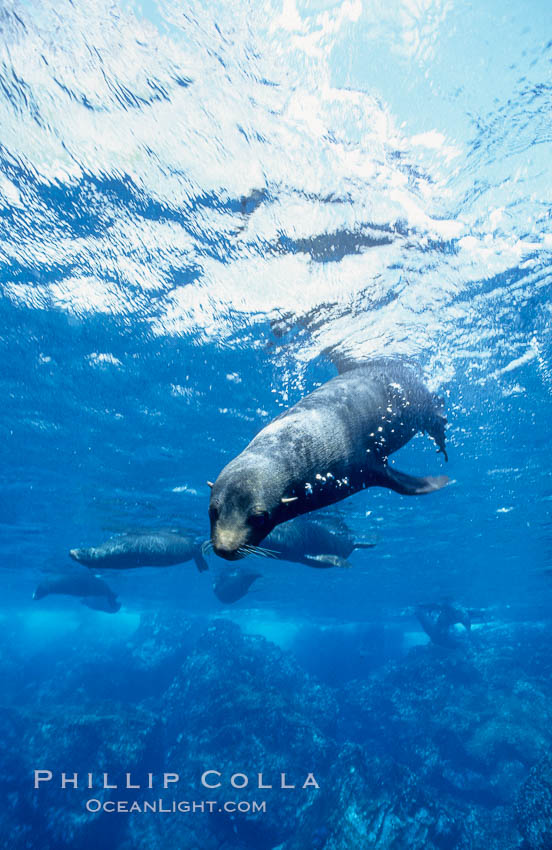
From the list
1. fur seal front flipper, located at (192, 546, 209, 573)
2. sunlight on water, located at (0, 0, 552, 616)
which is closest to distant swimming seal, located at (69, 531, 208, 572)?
fur seal front flipper, located at (192, 546, 209, 573)

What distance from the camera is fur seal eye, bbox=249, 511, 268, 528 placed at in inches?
88.0

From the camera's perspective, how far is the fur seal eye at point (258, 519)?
2.23m

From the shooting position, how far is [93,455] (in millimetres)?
14562

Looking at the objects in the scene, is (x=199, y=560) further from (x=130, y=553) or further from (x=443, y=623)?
(x=443, y=623)

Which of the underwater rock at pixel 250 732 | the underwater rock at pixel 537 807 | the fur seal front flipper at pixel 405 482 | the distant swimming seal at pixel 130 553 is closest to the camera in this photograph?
the fur seal front flipper at pixel 405 482

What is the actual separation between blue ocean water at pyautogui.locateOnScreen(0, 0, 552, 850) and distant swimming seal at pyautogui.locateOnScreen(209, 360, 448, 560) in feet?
11.8

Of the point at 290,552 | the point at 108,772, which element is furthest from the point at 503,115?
the point at 108,772

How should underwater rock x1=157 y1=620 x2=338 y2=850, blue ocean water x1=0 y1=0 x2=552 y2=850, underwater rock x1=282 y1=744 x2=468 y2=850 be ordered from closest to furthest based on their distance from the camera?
blue ocean water x1=0 y1=0 x2=552 y2=850 → underwater rock x1=282 y1=744 x2=468 y2=850 → underwater rock x1=157 y1=620 x2=338 y2=850

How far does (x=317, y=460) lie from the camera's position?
2.80 metres

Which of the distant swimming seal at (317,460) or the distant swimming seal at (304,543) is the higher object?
the distant swimming seal at (317,460)

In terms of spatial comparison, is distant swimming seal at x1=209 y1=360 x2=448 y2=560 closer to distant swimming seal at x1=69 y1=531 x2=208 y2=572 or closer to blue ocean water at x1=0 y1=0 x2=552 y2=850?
blue ocean water at x1=0 y1=0 x2=552 y2=850

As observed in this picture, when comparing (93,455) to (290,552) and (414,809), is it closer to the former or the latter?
(290,552)

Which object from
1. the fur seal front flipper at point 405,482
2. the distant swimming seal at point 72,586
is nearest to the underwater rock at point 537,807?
the fur seal front flipper at point 405,482

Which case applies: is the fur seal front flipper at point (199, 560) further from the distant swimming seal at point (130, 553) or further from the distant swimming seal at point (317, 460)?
the distant swimming seal at point (317, 460)
